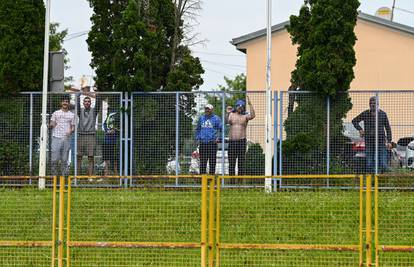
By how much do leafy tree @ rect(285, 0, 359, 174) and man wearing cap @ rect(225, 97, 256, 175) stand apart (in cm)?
97

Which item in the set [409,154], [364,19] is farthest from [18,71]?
[364,19]

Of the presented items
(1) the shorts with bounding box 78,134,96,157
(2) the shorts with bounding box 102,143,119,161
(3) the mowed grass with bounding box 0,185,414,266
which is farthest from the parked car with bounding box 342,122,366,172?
(3) the mowed grass with bounding box 0,185,414,266

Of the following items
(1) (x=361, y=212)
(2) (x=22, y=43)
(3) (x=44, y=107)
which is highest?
(2) (x=22, y=43)

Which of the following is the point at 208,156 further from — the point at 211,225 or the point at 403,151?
the point at 211,225

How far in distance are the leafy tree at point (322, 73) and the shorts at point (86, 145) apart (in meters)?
4.48

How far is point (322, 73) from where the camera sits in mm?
21000

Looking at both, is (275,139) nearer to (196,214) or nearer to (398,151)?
(398,151)

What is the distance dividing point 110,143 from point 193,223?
8.59 meters

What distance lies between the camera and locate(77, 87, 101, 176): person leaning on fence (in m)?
21.8

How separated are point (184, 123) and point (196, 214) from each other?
28.5 ft

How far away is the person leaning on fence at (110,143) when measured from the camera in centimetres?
2167

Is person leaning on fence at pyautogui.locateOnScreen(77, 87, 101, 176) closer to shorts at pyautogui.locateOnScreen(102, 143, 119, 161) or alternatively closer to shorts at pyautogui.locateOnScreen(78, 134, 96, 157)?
shorts at pyautogui.locateOnScreen(78, 134, 96, 157)

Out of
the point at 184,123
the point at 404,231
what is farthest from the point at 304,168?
the point at 404,231

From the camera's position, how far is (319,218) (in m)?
12.4
